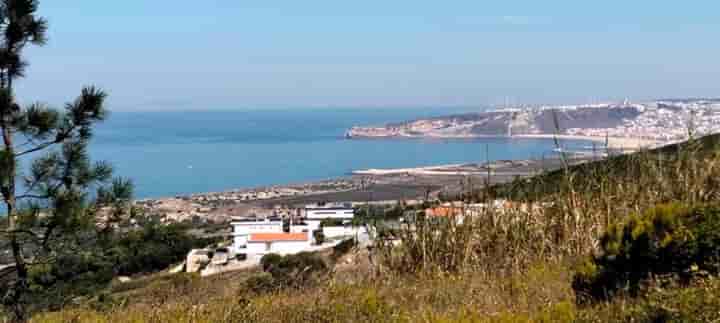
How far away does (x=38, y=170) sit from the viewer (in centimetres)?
511

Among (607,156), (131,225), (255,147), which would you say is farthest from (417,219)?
(255,147)

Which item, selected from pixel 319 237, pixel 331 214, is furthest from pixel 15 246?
pixel 331 214

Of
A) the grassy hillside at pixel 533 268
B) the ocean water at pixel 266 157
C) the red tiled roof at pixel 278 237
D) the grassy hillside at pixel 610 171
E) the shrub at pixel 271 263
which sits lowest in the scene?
the ocean water at pixel 266 157

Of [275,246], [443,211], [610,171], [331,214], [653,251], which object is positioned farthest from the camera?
[331,214]

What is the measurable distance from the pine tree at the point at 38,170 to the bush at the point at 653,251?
131 inches

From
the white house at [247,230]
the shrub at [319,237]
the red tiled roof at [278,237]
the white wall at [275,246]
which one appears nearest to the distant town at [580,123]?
the shrub at [319,237]

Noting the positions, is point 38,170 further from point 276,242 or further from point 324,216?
point 324,216

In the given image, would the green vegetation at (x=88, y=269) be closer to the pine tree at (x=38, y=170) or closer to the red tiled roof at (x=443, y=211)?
the pine tree at (x=38, y=170)

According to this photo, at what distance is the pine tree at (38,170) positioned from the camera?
4.86m

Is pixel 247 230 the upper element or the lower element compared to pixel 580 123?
lower

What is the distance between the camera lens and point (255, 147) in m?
112

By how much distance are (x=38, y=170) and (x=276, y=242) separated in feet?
56.7

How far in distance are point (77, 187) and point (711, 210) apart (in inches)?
165

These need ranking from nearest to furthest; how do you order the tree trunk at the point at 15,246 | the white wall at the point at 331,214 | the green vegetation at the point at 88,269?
1. the tree trunk at the point at 15,246
2. the green vegetation at the point at 88,269
3. the white wall at the point at 331,214
